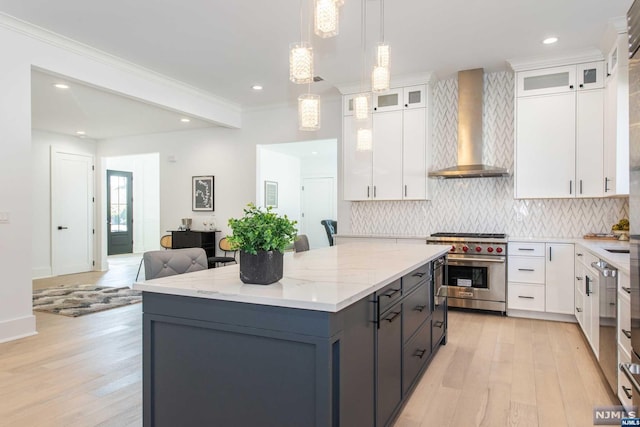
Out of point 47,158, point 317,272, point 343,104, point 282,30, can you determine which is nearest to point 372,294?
point 317,272

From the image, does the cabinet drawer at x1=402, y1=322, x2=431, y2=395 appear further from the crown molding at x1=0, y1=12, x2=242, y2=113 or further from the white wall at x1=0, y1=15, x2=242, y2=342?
the crown molding at x1=0, y1=12, x2=242, y2=113

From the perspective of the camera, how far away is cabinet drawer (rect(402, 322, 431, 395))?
2.37m

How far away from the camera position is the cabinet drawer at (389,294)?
192 cm

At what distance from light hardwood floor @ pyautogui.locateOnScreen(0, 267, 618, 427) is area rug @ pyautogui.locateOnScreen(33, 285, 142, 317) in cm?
70

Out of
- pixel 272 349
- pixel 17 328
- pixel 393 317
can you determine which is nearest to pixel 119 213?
pixel 17 328

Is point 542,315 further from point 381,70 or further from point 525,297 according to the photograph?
point 381,70

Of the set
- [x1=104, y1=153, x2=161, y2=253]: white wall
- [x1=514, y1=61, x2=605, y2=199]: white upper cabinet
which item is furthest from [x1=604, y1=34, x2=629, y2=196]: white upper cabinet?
[x1=104, y1=153, x2=161, y2=253]: white wall

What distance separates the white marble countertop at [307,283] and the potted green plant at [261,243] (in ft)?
0.17

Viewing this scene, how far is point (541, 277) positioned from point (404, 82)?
9.20 ft

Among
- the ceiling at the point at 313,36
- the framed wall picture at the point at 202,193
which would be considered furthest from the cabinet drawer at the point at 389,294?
the framed wall picture at the point at 202,193

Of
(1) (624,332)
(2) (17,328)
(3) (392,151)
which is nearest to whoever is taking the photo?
(1) (624,332)

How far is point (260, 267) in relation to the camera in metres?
1.75

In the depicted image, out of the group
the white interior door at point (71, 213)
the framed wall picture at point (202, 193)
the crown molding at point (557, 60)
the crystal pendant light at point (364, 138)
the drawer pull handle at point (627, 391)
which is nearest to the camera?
the drawer pull handle at point (627, 391)

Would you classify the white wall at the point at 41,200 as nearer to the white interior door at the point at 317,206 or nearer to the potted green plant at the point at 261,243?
the white interior door at the point at 317,206
